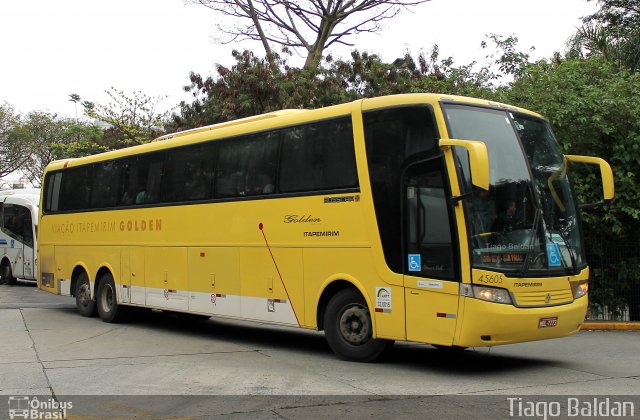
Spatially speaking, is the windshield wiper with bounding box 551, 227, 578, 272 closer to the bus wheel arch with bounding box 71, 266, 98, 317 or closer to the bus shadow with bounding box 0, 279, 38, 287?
the bus wheel arch with bounding box 71, 266, 98, 317

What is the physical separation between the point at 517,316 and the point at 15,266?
21.9 meters

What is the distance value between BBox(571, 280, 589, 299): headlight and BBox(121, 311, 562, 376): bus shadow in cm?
112

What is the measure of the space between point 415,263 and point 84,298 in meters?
9.73

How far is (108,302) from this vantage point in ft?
50.2

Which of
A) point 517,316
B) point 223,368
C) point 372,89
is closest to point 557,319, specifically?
point 517,316

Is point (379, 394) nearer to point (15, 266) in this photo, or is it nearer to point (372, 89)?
point (372, 89)

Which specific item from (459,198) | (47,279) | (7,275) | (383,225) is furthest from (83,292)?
(7,275)

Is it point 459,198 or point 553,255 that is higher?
point 459,198

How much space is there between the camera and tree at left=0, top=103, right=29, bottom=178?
48.5 m

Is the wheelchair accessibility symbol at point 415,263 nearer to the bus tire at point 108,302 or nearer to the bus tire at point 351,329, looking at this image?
the bus tire at point 351,329

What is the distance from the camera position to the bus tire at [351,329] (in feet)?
31.3

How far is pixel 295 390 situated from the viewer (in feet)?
25.9

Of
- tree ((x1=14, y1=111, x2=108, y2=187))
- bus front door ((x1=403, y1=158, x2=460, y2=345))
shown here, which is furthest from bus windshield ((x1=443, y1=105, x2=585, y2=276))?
tree ((x1=14, y1=111, x2=108, y2=187))

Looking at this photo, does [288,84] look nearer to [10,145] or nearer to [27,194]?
[27,194]
